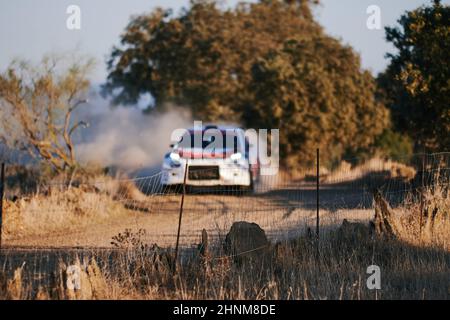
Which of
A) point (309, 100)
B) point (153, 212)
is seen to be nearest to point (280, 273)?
point (153, 212)

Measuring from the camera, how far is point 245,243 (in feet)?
35.2

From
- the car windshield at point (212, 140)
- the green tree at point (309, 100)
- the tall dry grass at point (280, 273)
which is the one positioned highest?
the green tree at point (309, 100)

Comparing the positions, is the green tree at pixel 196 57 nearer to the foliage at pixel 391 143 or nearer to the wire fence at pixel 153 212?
the foliage at pixel 391 143

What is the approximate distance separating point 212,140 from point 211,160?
1242mm

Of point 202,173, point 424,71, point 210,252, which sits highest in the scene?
point 424,71

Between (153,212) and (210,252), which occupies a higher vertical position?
(153,212)

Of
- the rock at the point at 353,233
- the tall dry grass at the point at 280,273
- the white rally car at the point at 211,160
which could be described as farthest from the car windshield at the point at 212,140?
the tall dry grass at the point at 280,273

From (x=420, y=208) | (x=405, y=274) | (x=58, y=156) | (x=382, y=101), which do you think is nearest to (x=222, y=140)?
(x=58, y=156)

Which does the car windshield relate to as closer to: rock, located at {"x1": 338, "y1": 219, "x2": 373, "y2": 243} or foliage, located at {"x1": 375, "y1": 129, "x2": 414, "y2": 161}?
rock, located at {"x1": 338, "y1": 219, "x2": 373, "y2": 243}

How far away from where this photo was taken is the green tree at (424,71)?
18578 millimetres

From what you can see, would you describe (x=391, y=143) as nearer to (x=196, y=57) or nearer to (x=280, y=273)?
(x=196, y=57)

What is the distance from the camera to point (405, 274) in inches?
406

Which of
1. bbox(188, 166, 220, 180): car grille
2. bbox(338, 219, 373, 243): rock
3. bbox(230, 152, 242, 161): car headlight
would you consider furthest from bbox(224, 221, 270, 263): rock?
bbox(230, 152, 242, 161): car headlight

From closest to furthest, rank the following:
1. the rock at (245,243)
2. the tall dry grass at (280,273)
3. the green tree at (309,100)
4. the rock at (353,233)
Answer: the tall dry grass at (280,273)
the rock at (245,243)
the rock at (353,233)
the green tree at (309,100)
